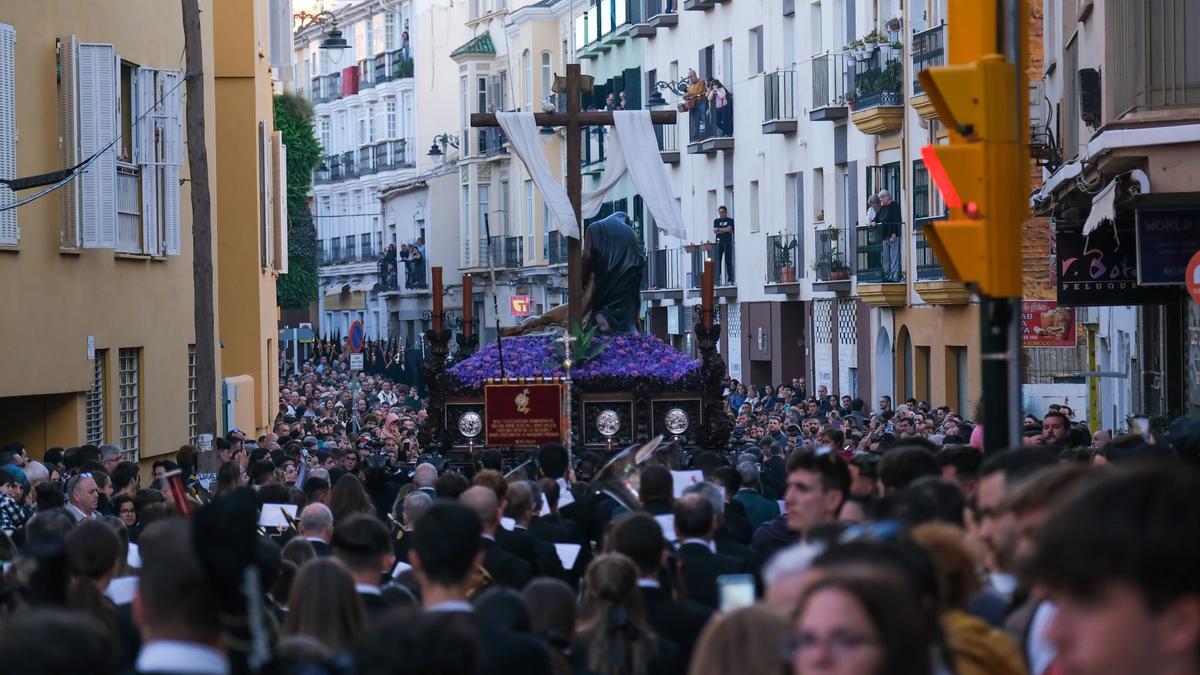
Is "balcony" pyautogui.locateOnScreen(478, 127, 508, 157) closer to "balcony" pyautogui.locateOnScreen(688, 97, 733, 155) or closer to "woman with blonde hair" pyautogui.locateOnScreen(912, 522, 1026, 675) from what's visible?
"balcony" pyautogui.locateOnScreen(688, 97, 733, 155)

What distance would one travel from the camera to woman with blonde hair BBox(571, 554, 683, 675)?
6.84 meters

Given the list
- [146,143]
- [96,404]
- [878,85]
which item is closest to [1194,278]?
[96,404]

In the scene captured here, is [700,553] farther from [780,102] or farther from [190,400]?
[780,102]

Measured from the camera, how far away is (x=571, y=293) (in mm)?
21594

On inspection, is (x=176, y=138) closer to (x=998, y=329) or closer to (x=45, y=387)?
(x=45, y=387)

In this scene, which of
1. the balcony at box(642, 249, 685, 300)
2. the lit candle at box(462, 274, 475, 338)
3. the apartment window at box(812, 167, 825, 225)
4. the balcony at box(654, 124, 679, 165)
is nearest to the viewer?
the lit candle at box(462, 274, 475, 338)

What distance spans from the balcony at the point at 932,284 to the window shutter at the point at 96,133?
45.6 feet

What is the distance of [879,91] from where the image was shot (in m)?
35.1

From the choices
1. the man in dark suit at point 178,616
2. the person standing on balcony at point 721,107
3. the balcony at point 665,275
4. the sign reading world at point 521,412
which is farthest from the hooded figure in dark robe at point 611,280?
the balcony at point 665,275

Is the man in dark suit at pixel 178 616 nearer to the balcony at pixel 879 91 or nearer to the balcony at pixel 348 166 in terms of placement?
the balcony at pixel 879 91

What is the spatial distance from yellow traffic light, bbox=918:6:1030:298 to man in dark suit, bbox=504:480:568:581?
319 centimetres

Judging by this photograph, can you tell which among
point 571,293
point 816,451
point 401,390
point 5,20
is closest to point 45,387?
point 5,20

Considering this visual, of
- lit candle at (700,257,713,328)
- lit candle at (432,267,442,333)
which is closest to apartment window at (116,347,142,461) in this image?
lit candle at (432,267,442,333)

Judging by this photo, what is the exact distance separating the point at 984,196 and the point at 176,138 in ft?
59.9
